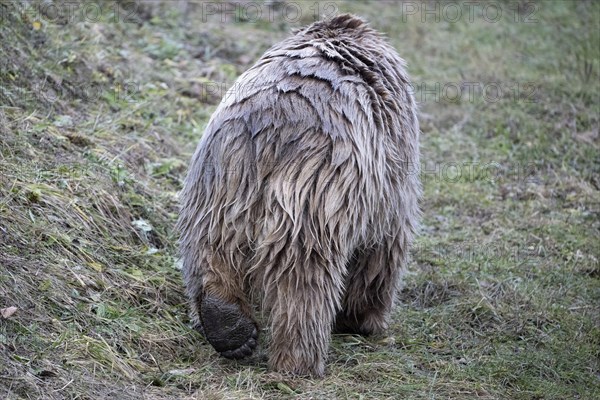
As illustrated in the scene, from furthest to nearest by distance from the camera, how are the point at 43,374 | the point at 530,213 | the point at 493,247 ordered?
the point at 530,213 < the point at 493,247 < the point at 43,374

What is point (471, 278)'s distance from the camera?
6887mm

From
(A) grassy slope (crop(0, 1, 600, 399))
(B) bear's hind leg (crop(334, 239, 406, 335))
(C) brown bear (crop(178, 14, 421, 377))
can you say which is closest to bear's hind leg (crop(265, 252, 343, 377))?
(C) brown bear (crop(178, 14, 421, 377))

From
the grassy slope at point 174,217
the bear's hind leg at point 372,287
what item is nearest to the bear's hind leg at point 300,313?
the grassy slope at point 174,217

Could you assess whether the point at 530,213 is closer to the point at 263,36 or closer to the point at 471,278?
the point at 471,278

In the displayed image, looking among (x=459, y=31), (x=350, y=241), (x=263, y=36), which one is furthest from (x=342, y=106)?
(x=459, y=31)

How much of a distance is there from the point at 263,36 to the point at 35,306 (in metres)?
7.29

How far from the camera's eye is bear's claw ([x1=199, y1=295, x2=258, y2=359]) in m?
4.96

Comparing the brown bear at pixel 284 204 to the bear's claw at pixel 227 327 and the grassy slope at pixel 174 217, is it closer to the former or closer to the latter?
the bear's claw at pixel 227 327

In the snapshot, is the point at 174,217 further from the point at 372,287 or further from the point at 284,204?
the point at 284,204

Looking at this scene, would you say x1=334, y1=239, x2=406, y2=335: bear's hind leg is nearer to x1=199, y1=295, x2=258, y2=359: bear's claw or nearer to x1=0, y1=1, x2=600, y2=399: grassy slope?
x1=0, y1=1, x2=600, y2=399: grassy slope

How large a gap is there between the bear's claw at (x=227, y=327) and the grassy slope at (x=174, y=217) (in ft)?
0.45

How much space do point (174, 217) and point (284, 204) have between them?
2080 mm

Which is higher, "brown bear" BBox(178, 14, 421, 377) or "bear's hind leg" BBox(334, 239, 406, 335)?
"brown bear" BBox(178, 14, 421, 377)

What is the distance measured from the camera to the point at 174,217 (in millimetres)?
6711
